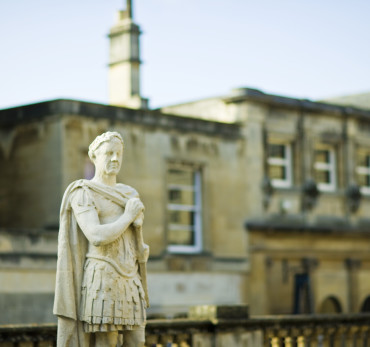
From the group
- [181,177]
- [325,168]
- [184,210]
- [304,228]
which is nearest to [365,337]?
[184,210]

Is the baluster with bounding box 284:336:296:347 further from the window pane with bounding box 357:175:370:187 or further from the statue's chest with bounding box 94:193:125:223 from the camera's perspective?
the window pane with bounding box 357:175:370:187

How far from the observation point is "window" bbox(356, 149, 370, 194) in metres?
31.8

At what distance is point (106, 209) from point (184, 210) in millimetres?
18820

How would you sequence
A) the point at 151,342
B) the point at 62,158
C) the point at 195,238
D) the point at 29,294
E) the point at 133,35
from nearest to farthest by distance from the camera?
the point at 151,342 < the point at 29,294 < the point at 62,158 < the point at 195,238 < the point at 133,35

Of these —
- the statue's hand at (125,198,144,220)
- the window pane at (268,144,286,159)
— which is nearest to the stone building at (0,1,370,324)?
the window pane at (268,144,286,159)

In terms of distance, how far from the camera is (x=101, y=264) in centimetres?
809

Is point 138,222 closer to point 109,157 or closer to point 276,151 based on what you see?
point 109,157

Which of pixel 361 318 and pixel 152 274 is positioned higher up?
pixel 152 274

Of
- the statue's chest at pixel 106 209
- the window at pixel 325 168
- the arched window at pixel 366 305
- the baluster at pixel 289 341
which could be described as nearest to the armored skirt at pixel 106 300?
the statue's chest at pixel 106 209

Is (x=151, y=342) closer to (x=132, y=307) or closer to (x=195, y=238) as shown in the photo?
(x=132, y=307)

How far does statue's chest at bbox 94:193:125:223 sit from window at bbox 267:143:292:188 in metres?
21.2

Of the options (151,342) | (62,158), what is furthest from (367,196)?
(151,342)

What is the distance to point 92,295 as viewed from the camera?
26.3 ft

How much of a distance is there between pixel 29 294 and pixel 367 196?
13141 millimetres
